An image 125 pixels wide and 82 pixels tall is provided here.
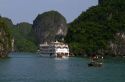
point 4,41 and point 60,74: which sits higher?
point 4,41

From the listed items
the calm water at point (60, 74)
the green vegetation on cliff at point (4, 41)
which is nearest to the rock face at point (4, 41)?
the green vegetation on cliff at point (4, 41)

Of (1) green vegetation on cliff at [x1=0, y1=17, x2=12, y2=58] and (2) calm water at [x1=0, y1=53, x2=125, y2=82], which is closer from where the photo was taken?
(2) calm water at [x1=0, y1=53, x2=125, y2=82]

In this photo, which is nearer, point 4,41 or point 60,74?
point 60,74

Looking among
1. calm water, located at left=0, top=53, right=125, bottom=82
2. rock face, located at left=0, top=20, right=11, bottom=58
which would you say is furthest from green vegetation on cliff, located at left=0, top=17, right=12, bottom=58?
calm water, located at left=0, top=53, right=125, bottom=82

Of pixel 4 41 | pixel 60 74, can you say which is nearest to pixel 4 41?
pixel 4 41

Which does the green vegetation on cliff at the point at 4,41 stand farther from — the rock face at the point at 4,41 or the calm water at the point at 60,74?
the calm water at the point at 60,74

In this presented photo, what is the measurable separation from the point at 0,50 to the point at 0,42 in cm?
370

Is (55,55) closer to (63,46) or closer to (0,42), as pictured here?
(63,46)

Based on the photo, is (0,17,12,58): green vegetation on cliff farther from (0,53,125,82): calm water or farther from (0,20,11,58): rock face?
(0,53,125,82): calm water

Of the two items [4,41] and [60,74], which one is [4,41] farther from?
[60,74]

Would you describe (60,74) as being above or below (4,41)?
below

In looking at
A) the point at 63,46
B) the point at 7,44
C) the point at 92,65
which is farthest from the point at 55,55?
the point at 92,65

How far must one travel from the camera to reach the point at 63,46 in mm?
199250

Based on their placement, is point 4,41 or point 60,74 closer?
point 60,74
